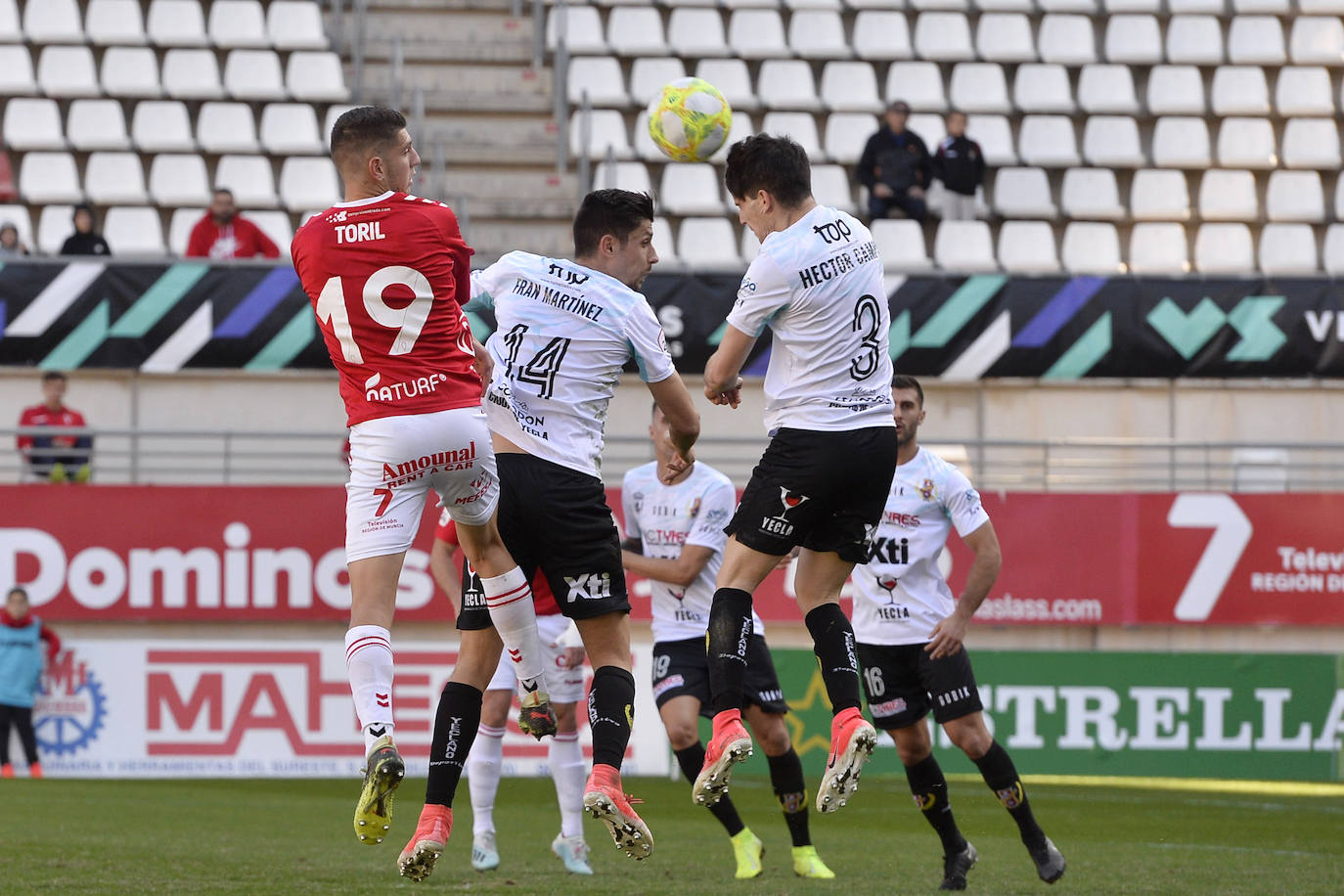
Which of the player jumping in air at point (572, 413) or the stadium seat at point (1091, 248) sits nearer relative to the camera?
the player jumping in air at point (572, 413)

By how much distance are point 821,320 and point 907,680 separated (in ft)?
10.4

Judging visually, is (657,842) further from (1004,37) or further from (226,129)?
(1004,37)

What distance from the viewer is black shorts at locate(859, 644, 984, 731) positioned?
8867 millimetres

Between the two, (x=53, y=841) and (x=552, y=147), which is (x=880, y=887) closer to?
(x=53, y=841)

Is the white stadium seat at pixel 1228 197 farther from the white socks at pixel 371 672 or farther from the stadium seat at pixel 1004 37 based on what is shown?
the white socks at pixel 371 672

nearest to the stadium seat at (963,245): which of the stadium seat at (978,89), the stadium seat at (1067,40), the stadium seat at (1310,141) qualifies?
the stadium seat at (978,89)

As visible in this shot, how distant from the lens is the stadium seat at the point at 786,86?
1981cm

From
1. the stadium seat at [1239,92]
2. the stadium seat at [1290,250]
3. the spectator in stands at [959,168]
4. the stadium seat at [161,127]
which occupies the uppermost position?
the stadium seat at [1239,92]

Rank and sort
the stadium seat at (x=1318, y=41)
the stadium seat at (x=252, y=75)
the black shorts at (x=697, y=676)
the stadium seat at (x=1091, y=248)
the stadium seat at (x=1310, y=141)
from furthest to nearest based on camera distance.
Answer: the stadium seat at (x=1318, y=41), the stadium seat at (x=1310, y=141), the stadium seat at (x=252, y=75), the stadium seat at (x=1091, y=248), the black shorts at (x=697, y=676)

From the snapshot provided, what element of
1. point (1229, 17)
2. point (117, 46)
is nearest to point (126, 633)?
point (117, 46)

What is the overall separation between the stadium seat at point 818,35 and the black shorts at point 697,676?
1224 centimetres

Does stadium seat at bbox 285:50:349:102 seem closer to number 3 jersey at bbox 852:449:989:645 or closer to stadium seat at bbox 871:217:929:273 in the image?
stadium seat at bbox 871:217:929:273

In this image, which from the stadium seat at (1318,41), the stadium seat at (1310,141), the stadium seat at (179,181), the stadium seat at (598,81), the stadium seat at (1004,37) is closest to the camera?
the stadium seat at (179,181)

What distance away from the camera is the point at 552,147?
20.0 m
